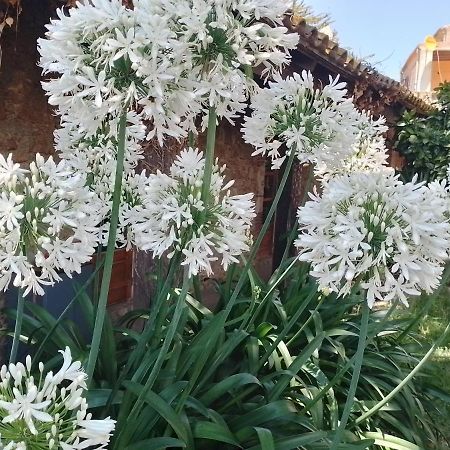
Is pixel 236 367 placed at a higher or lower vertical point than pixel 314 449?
higher

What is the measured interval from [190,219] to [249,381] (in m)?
0.93

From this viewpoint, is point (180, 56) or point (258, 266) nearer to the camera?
point (180, 56)

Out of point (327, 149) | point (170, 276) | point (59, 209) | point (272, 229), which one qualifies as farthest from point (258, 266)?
point (59, 209)

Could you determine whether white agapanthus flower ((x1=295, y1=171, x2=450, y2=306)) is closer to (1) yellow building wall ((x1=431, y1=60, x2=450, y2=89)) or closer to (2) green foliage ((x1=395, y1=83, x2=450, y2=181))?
(2) green foliage ((x1=395, y1=83, x2=450, y2=181))

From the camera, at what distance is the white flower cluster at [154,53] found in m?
1.22

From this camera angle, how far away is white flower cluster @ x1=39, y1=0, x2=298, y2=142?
122 cm

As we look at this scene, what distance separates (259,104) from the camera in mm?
2008

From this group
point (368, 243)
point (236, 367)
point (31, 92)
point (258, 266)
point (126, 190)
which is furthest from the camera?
point (258, 266)

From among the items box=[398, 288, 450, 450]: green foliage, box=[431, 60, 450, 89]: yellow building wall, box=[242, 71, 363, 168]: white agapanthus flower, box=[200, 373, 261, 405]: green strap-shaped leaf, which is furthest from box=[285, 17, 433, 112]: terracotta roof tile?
box=[431, 60, 450, 89]: yellow building wall

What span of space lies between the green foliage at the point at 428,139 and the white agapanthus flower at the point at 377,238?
6.03 m

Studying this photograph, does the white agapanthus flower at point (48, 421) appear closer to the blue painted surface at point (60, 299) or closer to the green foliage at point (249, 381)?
the green foliage at point (249, 381)

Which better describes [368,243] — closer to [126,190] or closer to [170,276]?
[170,276]

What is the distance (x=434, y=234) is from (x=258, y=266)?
15.1ft

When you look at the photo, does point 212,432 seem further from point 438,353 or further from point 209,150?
point 438,353
